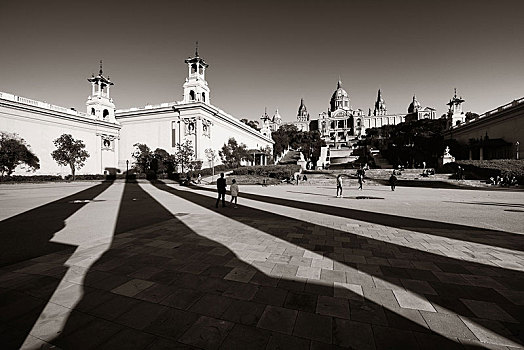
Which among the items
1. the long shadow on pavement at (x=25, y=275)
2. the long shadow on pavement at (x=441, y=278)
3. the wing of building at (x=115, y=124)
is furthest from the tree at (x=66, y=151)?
the long shadow on pavement at (x=441, y=278)

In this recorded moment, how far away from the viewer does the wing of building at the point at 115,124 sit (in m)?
39.9

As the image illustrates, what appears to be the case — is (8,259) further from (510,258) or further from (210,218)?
(510,258)

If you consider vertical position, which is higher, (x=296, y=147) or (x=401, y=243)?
(x=296, y=147)

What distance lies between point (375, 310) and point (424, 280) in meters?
1.53

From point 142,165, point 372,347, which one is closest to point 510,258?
point 372,347

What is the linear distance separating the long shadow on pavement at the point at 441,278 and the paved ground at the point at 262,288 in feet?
0.08

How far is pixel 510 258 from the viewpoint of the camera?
4.92 meters

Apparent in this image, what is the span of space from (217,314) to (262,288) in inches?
34.8

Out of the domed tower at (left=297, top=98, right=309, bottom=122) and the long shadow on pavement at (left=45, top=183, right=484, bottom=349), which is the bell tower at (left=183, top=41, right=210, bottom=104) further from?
the domed tower at (left=297, top=98, right=309, bottom=122)

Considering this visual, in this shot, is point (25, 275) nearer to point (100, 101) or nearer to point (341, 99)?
point (100, 101)

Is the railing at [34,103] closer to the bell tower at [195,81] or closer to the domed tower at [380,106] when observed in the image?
the bell tower at [195,81]

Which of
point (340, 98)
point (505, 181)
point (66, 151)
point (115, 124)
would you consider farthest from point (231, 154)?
point (340, 98)

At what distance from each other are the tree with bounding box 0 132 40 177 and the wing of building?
1.69 m

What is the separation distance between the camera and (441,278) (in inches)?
159
